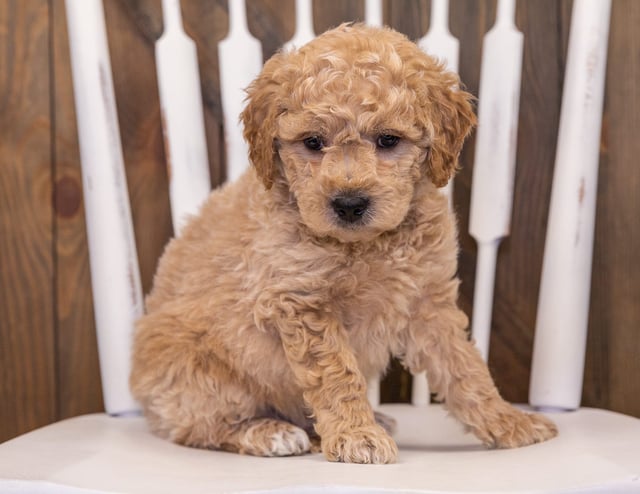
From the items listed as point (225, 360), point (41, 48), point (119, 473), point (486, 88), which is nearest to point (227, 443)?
point (225, 360)

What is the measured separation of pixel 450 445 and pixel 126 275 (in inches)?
26.9

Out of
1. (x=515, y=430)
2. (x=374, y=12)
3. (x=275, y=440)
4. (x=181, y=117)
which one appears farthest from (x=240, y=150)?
(x=515, y=430)

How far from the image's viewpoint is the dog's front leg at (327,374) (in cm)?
129

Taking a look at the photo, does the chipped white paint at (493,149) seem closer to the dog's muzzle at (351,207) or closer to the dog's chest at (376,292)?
the dog's chest at (376,292)

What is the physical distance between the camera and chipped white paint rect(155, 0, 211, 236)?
169cm

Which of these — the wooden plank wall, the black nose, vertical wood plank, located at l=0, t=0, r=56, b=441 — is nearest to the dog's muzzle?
the black nose

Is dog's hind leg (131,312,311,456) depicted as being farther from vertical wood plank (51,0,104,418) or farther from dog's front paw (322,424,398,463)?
vertical wood plank (51,0,104,418)

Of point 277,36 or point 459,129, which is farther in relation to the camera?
point 277,36

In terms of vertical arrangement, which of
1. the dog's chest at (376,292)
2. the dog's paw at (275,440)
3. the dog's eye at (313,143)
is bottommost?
the dog's paw at (275,440)

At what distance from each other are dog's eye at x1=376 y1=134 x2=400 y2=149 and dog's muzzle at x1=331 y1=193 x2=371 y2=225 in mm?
101

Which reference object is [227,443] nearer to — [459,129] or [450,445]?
[450,445]

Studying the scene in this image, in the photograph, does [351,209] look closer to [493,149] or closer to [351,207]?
[351,207]

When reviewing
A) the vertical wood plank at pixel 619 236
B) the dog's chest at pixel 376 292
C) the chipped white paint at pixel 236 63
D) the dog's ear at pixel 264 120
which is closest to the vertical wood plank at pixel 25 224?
the chipped white paint at pixel 236 63

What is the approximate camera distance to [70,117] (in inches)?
74.4
